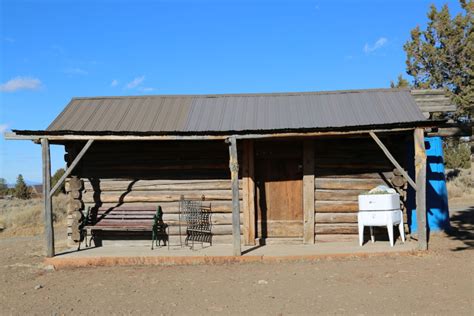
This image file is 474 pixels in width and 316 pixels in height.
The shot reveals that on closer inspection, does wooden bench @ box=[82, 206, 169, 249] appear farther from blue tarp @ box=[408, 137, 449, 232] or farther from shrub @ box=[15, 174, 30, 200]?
shrub @ box=[15, 174, 30, 200]

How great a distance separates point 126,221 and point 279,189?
11.4ft

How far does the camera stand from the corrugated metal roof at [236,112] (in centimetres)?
955

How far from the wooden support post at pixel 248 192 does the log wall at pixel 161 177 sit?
0.40 metres

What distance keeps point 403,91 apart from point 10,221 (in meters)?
16.2

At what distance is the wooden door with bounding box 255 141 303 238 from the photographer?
10.3 meters

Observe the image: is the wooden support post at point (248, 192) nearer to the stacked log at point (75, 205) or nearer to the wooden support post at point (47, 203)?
the stacked log at point (75, 205)

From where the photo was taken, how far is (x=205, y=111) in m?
10.5

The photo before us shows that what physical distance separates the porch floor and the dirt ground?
0.28 m

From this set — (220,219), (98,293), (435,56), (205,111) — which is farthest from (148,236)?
(435,56)

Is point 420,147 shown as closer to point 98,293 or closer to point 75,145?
point 98,293

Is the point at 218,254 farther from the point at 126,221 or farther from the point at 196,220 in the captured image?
the point at 126,221

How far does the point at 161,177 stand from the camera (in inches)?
417

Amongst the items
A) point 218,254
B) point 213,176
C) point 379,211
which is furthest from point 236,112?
point 379,211

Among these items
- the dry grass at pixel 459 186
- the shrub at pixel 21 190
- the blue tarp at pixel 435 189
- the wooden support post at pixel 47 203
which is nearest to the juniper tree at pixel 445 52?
the dry grass at pixel 459 186
